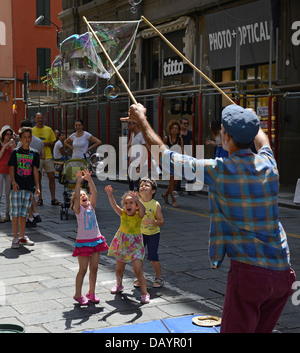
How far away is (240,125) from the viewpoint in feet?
10.6

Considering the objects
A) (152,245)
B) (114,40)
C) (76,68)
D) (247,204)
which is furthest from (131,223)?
(76,68)

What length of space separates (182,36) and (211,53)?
217 centimetres

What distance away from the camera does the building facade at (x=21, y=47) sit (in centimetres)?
3981

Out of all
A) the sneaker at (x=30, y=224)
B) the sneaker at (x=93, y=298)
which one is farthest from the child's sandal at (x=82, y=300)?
the sneaker at (x=30, y=224)

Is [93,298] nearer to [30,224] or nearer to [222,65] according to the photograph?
[30,224]

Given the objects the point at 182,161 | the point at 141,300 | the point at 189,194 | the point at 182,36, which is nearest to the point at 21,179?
the point at 141,300

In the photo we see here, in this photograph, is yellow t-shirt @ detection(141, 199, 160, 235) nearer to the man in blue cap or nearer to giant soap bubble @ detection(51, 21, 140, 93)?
giant soap bubble @ detection(51, 21, 140, 93)

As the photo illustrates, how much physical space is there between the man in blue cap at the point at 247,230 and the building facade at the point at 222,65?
9296 millimetres

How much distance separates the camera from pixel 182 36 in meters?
19.5

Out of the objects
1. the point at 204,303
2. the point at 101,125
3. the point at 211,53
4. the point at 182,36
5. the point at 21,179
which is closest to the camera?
the point at 204,303

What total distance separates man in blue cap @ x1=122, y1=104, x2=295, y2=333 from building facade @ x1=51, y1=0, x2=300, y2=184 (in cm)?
930

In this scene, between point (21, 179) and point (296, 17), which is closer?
point (21, 179)
